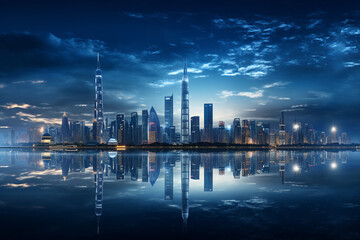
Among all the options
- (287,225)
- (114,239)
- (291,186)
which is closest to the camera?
(114,239)

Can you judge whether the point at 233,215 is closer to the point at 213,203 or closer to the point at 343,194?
the point at 213,203

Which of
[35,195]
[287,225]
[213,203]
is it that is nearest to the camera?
[287,225]

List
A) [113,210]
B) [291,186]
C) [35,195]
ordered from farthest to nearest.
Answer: [291,186]
[35,195]
[113,210]

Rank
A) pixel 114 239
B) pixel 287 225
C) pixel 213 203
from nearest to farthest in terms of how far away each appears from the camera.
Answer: pixel 114 239
pixel 287 225
pixel 213 203

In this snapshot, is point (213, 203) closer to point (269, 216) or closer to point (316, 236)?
point (269, 216)

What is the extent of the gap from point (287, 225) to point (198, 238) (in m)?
6.19

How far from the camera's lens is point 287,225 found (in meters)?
17.9

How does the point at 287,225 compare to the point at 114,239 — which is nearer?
the point at 114,239

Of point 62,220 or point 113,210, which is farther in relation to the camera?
point 113,210

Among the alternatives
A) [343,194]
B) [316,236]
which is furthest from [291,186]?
[316,236]

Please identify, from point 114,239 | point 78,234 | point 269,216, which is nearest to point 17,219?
point 78,234

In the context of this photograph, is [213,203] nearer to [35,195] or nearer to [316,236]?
[316,236]

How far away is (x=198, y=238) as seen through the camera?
15453mm

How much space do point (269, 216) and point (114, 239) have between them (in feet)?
35.7
